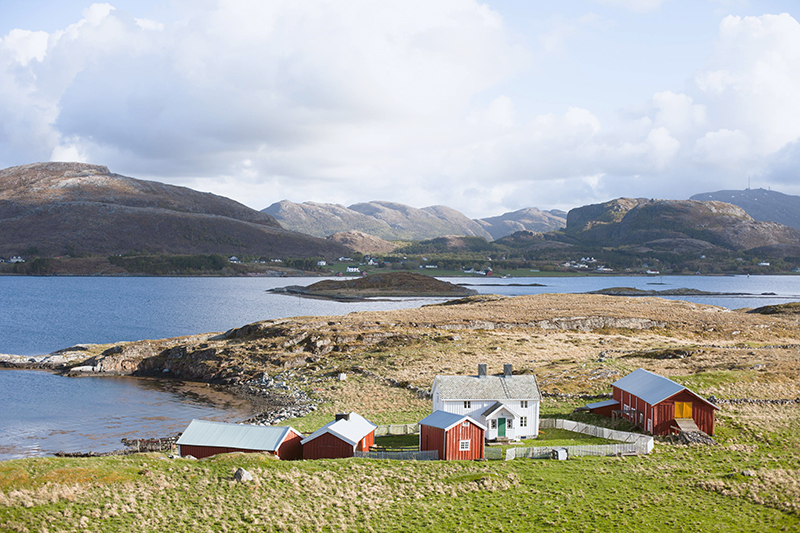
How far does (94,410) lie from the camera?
50250 mm

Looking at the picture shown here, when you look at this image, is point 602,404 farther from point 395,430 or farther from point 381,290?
point 381,290

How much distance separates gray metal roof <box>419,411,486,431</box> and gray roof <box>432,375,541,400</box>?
404 cm

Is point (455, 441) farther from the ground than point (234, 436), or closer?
farther from the ground

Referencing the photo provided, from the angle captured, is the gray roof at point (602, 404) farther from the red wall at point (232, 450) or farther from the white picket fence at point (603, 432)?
the red wall at point (232, 450)

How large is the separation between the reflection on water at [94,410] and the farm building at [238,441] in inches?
403

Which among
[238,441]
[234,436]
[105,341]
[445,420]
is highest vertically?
[445,420]

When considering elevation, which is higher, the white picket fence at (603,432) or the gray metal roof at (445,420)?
the gray metal roof at (445,420)

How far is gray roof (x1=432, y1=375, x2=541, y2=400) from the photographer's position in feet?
123

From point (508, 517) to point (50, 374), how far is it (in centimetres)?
6092

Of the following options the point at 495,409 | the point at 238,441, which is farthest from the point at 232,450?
the point at 495,409

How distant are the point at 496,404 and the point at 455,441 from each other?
6230 mm

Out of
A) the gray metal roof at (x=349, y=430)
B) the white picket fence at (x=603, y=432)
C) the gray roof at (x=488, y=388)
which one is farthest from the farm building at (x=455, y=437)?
the white picket fence at (x=603, y=432)

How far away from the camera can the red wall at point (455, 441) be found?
31.2 meters

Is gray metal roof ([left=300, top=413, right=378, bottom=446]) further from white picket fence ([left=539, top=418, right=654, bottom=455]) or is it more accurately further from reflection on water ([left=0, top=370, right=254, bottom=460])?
reflection on water ([left=0, top=370, right=254, bottom=460])
